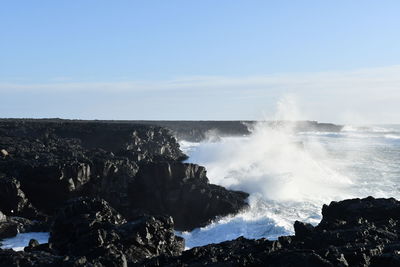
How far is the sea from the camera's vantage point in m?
25.9

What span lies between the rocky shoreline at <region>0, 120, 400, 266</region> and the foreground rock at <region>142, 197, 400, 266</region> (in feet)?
0.08

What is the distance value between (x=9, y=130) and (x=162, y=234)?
134 feet

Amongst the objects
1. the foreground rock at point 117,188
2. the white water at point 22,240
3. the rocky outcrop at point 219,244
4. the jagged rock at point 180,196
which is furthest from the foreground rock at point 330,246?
the foreground rock at point 117,188

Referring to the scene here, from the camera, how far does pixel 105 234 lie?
16188mm

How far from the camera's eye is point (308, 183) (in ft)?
135

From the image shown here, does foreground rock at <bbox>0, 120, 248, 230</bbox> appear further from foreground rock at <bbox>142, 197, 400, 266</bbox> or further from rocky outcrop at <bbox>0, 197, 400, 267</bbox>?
foreground rock at <bbox>142, 197, 400, 266</bbox>

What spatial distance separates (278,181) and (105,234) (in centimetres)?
2208

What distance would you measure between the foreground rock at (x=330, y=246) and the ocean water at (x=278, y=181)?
7.35 metres

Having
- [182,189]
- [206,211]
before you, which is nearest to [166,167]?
[182,189]

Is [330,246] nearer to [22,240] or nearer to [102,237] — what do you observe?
[102,237]

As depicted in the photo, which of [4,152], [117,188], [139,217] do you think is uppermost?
[4,152]

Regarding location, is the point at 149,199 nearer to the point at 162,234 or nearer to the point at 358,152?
the point at 162,234

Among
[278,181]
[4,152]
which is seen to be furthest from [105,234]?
[278,181]

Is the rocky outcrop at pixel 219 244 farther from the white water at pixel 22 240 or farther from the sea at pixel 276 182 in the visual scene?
the sea at pixel 276 182
